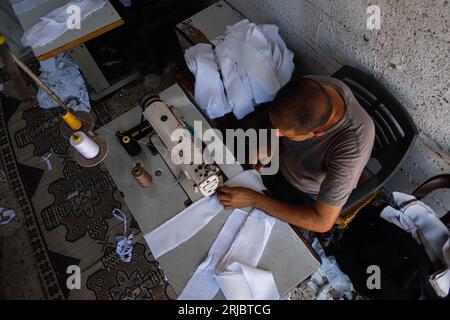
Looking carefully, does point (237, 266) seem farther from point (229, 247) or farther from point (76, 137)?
point (76, 137)

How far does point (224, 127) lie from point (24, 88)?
1.27 m

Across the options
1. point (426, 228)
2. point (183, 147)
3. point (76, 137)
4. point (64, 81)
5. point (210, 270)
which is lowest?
point (64, 81)

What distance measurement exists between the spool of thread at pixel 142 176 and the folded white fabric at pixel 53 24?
131cm

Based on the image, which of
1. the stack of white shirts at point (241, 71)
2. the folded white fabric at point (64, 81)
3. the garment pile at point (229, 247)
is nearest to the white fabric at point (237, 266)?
the garment pile at point (229, 247)

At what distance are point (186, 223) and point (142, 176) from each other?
0.30 m

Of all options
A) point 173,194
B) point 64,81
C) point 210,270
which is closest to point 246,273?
point 210,270

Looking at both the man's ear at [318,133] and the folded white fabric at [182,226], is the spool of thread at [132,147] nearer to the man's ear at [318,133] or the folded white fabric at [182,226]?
the folded white fabric at [182,226]

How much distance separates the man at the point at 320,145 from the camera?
126cm

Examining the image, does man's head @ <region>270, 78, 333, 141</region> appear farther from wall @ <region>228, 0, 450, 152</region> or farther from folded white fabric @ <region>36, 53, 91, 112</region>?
folded white fabric @ <region>36, 53, 91, 112</region>

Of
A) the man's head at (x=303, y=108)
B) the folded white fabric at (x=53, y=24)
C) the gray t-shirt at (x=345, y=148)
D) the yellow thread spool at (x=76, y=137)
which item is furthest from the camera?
the folded white fabric at (x=53, y=24)

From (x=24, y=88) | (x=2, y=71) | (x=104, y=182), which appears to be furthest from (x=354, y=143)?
(x=2, y=71)

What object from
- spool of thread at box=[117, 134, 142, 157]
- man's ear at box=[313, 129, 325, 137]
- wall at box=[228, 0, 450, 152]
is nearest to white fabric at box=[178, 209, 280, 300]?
man's ear at box=[313, 129, 325, 137]

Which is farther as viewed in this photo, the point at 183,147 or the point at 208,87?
the point at 208,87

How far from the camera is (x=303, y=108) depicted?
1246 mm
